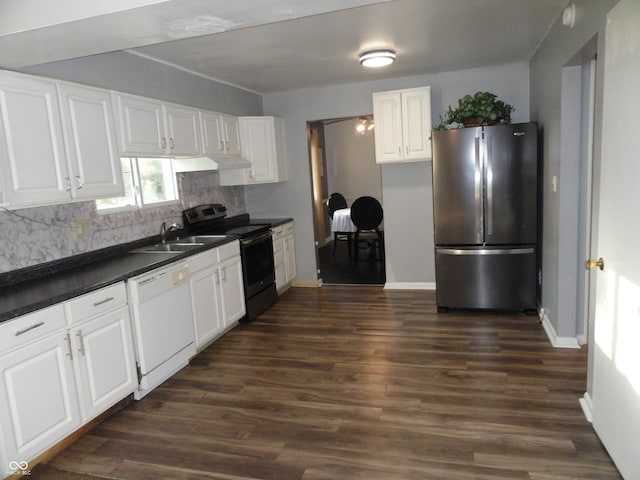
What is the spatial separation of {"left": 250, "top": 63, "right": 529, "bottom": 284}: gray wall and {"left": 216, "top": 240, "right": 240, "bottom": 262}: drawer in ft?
4.96

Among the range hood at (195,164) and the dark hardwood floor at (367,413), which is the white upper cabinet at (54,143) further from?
the dark hardwood floor at (367,413)

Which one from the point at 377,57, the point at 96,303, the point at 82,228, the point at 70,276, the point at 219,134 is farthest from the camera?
the point at 219,134

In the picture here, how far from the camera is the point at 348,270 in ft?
20.8

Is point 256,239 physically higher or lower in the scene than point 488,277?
higher

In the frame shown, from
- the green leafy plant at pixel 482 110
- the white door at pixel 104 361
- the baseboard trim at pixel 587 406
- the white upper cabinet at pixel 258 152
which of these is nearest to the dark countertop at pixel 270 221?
the white upper cabinet at pixel 258 152

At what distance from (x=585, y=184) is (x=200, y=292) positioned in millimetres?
3025

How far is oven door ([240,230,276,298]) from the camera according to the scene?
434 centimetres

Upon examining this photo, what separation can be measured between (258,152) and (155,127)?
1681mm

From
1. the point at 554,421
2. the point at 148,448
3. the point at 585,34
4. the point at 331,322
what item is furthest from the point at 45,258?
the point at 585,34

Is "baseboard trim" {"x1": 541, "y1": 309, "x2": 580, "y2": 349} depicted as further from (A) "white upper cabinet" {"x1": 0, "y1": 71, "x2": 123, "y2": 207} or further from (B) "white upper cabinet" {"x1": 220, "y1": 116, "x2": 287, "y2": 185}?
(A) "white upper cabinet" {"x1": 0, "y1": 71, "x2": 123, "y2": 207}

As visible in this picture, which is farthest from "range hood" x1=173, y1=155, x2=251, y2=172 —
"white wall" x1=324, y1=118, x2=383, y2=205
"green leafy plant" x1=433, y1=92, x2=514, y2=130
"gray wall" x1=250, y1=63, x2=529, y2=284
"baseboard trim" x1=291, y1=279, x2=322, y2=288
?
"white wall" x1=324, y1=118, x2=383, y2=205

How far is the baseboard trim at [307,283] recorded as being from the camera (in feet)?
18.5

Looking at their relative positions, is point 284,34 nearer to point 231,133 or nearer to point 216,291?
point 231,133

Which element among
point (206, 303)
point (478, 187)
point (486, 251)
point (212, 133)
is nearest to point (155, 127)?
point (212, 133)
